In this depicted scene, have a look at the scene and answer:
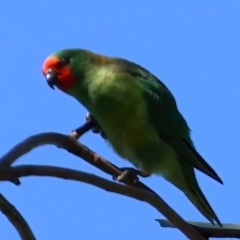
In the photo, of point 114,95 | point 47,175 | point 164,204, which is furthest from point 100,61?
point 47,175

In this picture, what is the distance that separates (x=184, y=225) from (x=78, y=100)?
131cm

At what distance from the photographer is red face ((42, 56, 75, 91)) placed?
2828mm

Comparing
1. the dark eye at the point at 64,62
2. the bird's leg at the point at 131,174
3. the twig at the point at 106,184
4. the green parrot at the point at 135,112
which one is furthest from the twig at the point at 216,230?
the dark eye at the point at 64,62

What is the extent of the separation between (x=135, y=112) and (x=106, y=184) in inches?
48.2

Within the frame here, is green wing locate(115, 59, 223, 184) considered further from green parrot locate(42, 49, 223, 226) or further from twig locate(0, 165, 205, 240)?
twig locate(0, 165, 205, 240)

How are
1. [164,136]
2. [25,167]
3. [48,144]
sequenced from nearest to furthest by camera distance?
1. [25,167]
2. [48,144]
3. [164,136]

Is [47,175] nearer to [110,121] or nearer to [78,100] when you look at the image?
[110,121]

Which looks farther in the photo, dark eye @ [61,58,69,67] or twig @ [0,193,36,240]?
dark eye @ [61,58,69,67]

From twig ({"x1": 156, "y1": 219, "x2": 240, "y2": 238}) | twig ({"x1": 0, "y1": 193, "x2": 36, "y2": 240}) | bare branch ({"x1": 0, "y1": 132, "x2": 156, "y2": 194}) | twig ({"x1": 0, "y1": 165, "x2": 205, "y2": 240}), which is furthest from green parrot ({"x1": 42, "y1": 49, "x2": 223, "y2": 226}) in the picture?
twig ({"x1": 0, "y1": 193, "x2": 36, "y2": 240})

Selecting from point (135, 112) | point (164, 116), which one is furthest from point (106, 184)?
point (164, 116)

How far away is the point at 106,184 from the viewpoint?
144 centimetres

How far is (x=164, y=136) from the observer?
2.81 m

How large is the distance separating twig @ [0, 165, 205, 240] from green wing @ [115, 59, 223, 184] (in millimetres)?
1094

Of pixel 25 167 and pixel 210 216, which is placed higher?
pixel 210 216
